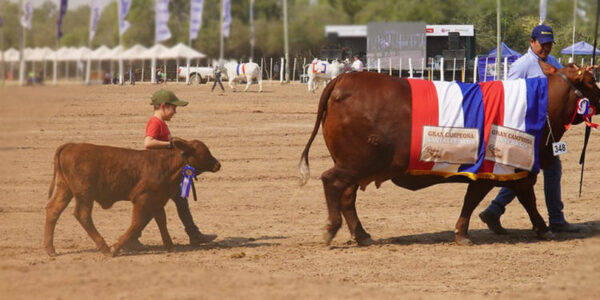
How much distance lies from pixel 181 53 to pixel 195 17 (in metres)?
0.82

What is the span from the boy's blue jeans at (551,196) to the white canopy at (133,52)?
642cm

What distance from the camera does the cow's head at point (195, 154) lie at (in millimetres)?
8539

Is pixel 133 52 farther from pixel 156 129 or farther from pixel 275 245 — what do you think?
pixel 275 245

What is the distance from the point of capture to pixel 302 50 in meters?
9.94

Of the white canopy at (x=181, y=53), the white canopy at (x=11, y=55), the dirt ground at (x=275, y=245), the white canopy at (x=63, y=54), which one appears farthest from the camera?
the dirt ground at (x=275, y=245)

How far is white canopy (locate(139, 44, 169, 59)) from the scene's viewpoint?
13.5ft

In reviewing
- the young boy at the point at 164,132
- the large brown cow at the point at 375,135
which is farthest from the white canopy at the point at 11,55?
the large brown cow at the point at 375,135

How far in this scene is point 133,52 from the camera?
402 centimetres

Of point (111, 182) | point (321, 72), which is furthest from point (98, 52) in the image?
point (321, 72)

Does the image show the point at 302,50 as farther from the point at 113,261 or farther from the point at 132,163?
the point at 113,261

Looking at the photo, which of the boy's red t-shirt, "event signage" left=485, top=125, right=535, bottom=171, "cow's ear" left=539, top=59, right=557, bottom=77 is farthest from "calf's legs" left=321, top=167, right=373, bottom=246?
"cow's ear" left=539, top=59, right=557, bottom=77

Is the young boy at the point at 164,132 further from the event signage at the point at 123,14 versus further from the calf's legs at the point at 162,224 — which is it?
the event signage at the point at 123,14

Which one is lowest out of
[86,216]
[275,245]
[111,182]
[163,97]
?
[275,245]

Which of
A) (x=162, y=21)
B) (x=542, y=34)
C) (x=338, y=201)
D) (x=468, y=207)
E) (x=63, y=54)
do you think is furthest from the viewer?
(x=542, y=34)
